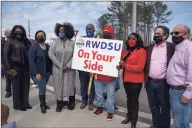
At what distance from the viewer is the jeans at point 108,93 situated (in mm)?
5016

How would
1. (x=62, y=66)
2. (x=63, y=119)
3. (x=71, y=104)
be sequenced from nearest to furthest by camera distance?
(x=63, y=119), (x=62, y=66), (x=71, y=104)

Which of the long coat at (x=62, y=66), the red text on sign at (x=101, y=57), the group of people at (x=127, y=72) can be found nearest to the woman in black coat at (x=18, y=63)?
the group of people at (x=127, y=72)

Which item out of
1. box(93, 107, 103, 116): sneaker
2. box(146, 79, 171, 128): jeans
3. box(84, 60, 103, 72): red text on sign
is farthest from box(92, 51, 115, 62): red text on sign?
box(93, 107, 103, 116): sneaker

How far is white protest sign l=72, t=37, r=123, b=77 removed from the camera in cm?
485

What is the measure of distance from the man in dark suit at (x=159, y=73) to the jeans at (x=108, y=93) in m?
0.88

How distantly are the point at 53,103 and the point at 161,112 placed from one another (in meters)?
2.95

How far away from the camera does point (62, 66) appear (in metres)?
5.41

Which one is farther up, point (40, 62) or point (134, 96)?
point (40, 62)

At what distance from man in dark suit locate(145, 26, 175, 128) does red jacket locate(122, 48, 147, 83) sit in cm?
11

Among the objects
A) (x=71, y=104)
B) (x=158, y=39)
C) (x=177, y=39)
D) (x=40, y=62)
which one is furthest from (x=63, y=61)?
(x=177, y=39)

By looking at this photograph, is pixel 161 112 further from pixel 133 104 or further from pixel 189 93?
pixel 189 93

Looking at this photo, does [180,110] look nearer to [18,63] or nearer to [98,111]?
[98,111]

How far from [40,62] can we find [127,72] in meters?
1.88

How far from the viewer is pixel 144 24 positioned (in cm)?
977
